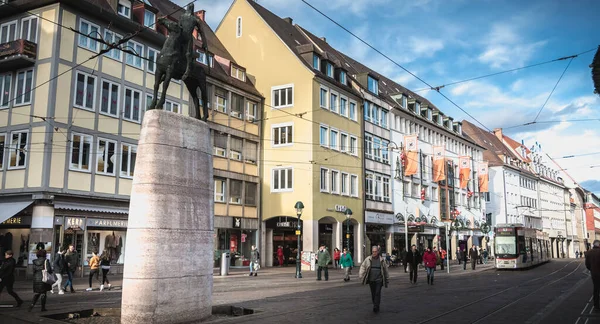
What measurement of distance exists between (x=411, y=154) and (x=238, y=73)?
63.9ft

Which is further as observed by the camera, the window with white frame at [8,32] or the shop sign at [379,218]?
the shop sign at [379,218]

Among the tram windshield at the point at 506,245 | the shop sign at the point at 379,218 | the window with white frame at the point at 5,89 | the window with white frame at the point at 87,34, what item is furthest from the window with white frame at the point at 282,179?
the window with white frame at the point at 5,89

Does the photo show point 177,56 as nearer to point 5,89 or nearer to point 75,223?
point 75,223

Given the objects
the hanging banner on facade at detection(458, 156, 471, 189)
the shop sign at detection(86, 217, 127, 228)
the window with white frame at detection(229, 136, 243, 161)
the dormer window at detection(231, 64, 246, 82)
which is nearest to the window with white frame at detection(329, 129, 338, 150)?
the window with white frame at detection(229, 136, 243, 161)

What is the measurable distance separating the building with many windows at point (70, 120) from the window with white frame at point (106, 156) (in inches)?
2.1

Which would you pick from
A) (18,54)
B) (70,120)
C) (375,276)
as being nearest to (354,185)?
(70,120)

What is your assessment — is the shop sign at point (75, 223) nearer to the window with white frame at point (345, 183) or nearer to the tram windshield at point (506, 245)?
the window with white frame at point (345, 183)

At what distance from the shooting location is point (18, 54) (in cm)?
2652

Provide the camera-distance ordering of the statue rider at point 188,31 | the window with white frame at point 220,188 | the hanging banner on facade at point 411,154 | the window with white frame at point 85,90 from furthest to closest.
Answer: the hanging banner on facade at point 411,154 → the window with white frame at point 220,188 → the window with white frame at point 85,90 → the statue rider at point 188,31

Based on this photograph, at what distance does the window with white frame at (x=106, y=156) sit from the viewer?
28547mm

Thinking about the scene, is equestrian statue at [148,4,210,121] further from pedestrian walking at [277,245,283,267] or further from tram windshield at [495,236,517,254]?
tram windshield at [495,236,517,254]

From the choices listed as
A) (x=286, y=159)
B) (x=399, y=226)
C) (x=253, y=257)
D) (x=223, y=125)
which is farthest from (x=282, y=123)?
(x=399, y=226)

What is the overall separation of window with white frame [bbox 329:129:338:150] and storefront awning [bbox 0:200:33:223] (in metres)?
22.0

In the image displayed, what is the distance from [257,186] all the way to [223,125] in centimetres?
571
